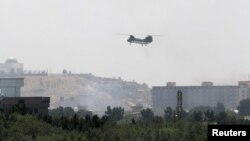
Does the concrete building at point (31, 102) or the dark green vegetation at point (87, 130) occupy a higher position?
the concrete building at point (31, 102)

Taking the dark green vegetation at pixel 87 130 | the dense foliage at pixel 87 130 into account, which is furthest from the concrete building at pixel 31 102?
the dense foliage at pixel 87 130

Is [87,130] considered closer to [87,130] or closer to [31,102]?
[87,130]

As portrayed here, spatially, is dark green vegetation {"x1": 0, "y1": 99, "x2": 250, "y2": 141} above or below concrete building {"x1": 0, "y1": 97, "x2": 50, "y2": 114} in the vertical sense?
below

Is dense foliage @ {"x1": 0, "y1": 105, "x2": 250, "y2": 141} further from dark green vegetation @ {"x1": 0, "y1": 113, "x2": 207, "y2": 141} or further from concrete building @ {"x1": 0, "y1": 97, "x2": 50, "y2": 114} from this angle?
concrete building @ {"x1": 0, "y1": 97, "x2": 50, "y2": 114}

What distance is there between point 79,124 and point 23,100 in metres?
74.9

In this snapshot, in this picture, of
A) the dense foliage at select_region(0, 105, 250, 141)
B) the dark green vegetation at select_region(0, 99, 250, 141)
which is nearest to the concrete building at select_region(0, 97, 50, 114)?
the dark green vegetation at select_region(0, 99, 250, 141)

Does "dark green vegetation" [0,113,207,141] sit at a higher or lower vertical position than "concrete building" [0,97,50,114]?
lower

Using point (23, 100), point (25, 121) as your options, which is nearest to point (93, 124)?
point (25, 121)

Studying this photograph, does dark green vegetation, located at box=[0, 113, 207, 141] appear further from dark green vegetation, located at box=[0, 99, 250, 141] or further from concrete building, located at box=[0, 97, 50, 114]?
concrete building, located at box=[0, 97, 50, 114]

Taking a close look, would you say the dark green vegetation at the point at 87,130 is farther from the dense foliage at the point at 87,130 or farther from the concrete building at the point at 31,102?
the concrete building at the point at 31,102

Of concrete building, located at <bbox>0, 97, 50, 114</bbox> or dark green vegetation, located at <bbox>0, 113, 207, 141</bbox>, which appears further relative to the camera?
concrete building, located at <bbox>0, 97, 50, 114</bbox>

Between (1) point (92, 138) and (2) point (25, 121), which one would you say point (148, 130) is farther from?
(2) point (25, 121)

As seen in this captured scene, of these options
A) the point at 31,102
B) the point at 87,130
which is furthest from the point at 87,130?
the point at 31,102

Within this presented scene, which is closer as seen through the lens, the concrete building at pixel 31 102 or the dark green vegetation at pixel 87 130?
the dark green vegetation at pixel 87 130
